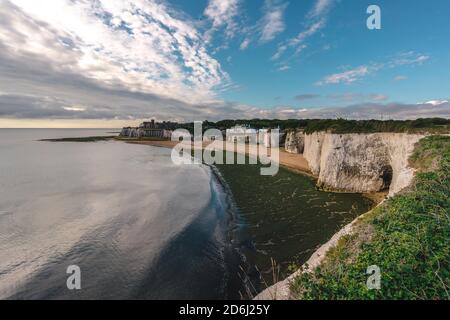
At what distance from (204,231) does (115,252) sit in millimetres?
5171

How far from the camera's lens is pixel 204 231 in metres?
14.5

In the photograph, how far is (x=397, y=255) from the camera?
20.1 ft

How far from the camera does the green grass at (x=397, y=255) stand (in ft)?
17.1

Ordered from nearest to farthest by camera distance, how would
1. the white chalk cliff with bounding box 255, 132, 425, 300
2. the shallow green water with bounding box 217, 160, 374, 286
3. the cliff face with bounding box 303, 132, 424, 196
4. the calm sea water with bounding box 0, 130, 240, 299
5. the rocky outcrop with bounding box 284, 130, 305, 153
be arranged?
the calm sea water with bounding box 0, 130, 240, 299 < the shallow green water with bounding box 217, 160, 374, 286 < the white chalk cliff with bounding box 255, 132, 425, 300 < the cliff face with bounding box 303, 132, 424, 196 < the rocky outcrop with bounding box 284, 130, 305, 153

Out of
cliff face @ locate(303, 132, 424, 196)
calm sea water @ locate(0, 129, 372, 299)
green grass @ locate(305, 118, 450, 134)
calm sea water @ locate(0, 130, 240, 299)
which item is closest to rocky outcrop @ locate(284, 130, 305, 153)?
green grass @ locate(305, 118, 450, 134)

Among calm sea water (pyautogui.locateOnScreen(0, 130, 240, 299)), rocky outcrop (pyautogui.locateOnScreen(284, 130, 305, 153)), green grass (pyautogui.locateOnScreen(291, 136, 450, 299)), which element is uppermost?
rocky outcrop (pyautogui.locateOnScreen(284, 130, 305, 153))

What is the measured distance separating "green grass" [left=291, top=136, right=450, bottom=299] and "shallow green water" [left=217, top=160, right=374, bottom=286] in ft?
12.7

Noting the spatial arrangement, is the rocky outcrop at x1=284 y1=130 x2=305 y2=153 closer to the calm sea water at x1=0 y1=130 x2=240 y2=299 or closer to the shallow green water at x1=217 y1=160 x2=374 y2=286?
the shallow green water at x1=217 y1=160 x2=374 y2=286

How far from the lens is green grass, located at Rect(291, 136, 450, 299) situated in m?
5.23

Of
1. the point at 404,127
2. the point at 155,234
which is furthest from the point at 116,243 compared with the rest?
the point at 404,127

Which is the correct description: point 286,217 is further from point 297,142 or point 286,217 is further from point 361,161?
point 297,142
